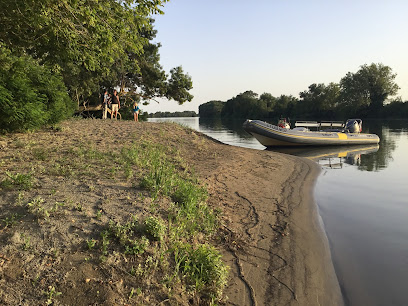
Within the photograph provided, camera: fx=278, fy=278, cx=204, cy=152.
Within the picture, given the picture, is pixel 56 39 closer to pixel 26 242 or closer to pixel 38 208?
pixel 38 208

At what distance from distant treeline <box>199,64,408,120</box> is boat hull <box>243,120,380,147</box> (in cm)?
5138

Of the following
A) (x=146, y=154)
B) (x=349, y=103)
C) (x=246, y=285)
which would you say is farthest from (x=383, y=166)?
(x=349, y=103)

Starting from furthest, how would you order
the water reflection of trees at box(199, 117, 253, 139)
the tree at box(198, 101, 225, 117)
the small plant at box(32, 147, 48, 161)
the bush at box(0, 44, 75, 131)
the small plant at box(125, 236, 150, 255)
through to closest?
the tree at box(198, 101, 225, 117)
the water reflection of trees at box(199, 117, 253, 139)
the bush at box(0, 44, 75, 131)
the small plant at box(32, 147, 48, 161)
the small plant at box(125, 236, 150, 255)

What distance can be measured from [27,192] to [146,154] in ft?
13.0

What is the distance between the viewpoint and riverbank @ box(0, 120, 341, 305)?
258cm

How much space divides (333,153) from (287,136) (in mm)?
3138

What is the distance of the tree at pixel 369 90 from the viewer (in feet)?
207

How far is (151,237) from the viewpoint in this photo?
11.2 ft

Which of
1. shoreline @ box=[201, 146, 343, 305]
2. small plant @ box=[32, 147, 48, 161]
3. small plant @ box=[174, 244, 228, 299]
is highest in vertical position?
small plant @ box=[32, 147, 48, 161]

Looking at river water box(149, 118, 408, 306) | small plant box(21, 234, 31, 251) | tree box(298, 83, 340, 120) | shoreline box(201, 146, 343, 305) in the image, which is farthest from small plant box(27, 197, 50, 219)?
tree box(298, 83, 340, 120)

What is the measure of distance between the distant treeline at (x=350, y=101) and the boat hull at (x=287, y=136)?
169 ft

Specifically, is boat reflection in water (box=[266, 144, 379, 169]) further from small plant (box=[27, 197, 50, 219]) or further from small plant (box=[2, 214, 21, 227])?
small plant (box=[2, 214, 21, 227])

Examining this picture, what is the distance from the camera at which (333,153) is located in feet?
60.2

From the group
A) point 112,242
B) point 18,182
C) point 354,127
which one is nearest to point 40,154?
point 18,182
